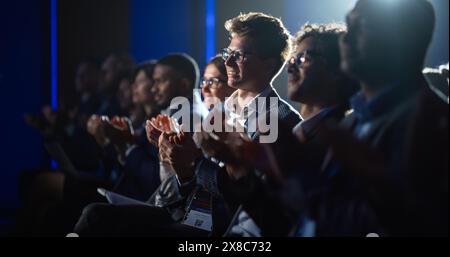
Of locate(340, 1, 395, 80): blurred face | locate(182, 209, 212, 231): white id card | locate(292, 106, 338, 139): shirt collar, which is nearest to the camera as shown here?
locate(340, 1, 395, 80): blurred face

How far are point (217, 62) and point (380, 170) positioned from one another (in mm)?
1629

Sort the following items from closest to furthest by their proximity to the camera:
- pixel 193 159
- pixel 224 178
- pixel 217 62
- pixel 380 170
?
pixel 380 170 → pixel 224 178 → pixel 193 159 → pixel 217 62

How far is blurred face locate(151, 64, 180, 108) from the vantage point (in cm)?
353

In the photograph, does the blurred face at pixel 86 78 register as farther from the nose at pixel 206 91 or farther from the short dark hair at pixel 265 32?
the short dark hair at pixel 265 32

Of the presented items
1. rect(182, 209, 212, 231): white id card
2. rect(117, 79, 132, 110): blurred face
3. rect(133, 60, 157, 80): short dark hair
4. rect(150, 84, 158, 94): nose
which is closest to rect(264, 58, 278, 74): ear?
rect(182, 209, 212, 231): white id card

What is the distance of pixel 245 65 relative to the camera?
247 cm

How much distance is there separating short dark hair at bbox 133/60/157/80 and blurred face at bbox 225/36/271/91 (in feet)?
4.93

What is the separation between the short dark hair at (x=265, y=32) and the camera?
2.48 m

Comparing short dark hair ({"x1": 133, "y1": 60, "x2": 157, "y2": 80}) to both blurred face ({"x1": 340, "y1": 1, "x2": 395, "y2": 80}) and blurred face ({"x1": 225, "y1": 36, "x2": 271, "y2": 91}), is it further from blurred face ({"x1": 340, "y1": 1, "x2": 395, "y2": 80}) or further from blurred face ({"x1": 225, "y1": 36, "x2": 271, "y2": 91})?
blurred face ({"x1": 340, "y1": 1, "x2": 395, "y2": 80})

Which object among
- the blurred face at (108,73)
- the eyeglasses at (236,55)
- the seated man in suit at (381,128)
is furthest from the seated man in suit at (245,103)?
the blurred face at (108,73)

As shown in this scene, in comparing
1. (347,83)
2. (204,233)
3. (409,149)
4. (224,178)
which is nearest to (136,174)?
(204,233)
